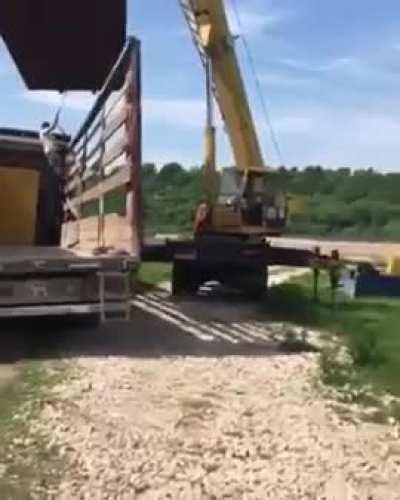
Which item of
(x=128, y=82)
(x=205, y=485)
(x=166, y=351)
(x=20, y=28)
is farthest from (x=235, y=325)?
(x=205, y=485)

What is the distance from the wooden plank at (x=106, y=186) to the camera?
964 centimetres

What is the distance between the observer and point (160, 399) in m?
7.16

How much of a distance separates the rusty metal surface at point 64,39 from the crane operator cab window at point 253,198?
469 cm

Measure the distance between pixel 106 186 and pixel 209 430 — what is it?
15.3 ft

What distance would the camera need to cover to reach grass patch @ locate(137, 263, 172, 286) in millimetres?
19078

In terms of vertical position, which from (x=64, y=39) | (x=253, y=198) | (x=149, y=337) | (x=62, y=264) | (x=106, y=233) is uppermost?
(x=64, y=39)

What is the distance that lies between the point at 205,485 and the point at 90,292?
4500mm

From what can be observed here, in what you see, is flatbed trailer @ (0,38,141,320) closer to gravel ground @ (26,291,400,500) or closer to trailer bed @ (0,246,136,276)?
trailer bed @ (0,246,136,276)

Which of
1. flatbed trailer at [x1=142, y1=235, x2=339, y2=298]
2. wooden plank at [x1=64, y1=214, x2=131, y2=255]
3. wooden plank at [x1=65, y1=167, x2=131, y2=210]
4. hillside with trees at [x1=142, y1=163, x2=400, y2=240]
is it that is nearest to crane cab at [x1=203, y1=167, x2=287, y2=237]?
flatbed trailer at [x1=142, y1=235, x2=339, y2=298]

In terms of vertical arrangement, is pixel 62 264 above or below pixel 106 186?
below

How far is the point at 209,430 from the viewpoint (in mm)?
6289

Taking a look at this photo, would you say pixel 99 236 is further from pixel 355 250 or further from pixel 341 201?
pixel 341 201

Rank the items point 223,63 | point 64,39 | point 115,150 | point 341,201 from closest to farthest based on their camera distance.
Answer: point 115,150, point 64,39, point 223,63, point 341,201

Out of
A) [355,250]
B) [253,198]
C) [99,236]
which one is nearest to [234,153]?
[253,198]
